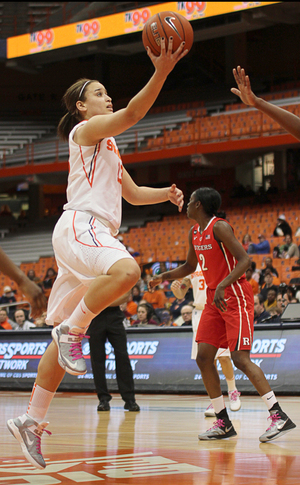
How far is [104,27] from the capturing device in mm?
25453

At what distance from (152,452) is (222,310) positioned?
Answer: 1.33m

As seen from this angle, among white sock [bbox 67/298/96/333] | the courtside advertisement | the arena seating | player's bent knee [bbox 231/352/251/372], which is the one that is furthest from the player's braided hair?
the arena seating

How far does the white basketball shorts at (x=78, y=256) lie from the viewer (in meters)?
3.87

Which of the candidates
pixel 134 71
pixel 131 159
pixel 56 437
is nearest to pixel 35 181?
pixel 131 159

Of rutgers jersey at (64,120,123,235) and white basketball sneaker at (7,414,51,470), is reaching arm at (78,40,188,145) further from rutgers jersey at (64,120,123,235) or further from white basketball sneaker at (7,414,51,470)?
white basketball sneaker at (7,414,51,470)

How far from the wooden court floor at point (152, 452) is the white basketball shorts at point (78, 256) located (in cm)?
96

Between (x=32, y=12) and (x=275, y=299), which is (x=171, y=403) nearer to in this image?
(x=275, y=299)

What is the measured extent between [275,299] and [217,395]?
7.57 m

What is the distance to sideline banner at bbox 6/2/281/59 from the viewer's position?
2281 cm

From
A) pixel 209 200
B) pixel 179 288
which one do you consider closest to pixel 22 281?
pixel 209 200

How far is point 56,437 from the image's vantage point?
551 cm

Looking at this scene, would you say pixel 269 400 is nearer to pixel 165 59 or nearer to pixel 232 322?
pixel 232 322

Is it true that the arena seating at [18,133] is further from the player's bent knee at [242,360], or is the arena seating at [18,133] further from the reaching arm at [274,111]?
the reaching arm at [274,111]

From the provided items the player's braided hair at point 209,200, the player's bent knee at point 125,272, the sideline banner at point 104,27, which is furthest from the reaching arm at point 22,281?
the sideline banner at point 104,27
